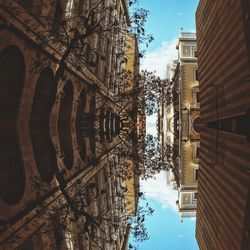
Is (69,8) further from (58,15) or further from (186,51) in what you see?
(186,51)

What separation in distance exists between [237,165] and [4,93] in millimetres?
13653

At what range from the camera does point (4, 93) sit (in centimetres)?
1504

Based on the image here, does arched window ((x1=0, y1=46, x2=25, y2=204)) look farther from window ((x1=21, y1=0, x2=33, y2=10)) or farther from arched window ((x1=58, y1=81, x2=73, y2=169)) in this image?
arched window ((x1=58, y1=81, x2=73, y2=169))

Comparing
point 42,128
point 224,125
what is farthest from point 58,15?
point 224,125

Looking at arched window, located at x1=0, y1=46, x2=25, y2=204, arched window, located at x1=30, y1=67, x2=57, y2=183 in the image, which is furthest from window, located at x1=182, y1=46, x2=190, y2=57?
arched window, located at x1=0, y1=46, x2=25, y2=204

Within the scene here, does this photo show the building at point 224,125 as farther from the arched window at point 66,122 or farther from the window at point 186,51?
the window at point 186,51

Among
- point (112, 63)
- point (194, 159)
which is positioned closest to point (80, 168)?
point (112, 63)

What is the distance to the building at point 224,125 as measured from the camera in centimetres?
1880

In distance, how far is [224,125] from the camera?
24938 millimetres

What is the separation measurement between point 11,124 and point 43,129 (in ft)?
11.9

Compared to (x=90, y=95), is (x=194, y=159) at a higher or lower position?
lower

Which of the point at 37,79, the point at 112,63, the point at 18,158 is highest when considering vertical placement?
the point at 112,63

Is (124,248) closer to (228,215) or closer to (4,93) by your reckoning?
(228,215)

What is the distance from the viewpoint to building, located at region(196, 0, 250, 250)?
18.8 metres
